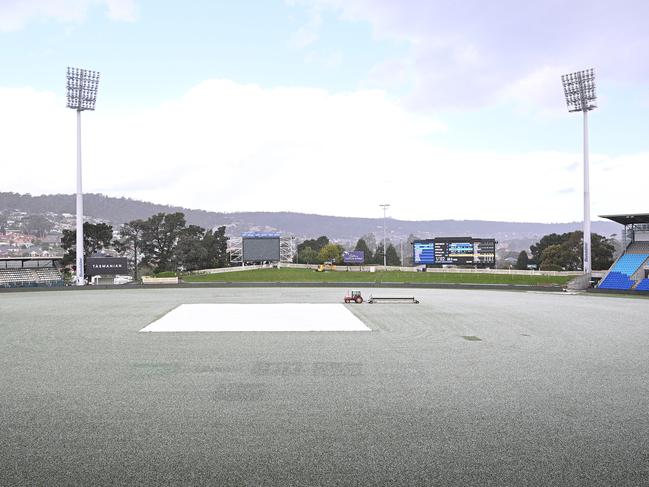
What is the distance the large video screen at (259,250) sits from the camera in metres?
71.6

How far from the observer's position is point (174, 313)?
23469 mm

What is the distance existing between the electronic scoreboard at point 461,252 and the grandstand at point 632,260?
80.2 ft

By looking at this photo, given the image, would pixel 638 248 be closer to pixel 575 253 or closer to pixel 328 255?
pixel 575 253

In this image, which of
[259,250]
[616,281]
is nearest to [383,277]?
[259,250]

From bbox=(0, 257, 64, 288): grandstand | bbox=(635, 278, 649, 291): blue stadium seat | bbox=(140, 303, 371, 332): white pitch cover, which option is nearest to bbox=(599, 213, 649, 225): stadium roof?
bbox=(635, 278, 649, 291): blue stadium seat

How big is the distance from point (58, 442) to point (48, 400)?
93.8 inches

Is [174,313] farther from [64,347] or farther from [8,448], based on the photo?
[8,448]

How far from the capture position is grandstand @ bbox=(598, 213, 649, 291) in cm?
4250

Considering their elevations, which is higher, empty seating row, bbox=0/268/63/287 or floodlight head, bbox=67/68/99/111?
floodlight head, bbox=67/68/99/111

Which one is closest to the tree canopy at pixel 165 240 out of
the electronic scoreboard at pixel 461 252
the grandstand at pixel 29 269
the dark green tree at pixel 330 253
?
the dark green tree at pixel 330 253

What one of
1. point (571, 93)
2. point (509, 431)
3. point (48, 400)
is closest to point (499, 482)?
point (509, 431)

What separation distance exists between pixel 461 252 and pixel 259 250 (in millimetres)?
28429

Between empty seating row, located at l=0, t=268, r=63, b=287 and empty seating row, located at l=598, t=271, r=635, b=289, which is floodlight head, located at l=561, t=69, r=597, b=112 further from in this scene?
empty seating row, located at l=0, t=268, r=63, b=287

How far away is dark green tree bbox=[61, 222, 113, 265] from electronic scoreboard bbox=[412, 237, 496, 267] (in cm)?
5307
